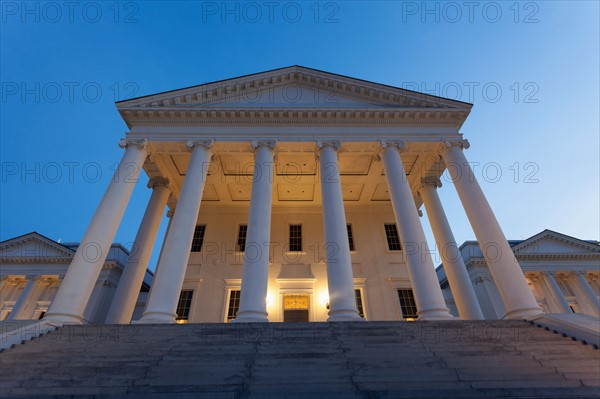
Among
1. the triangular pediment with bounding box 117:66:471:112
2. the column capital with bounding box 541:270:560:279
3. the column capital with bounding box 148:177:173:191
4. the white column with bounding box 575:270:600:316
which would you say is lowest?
the white column with bounding box 575:270:600:316

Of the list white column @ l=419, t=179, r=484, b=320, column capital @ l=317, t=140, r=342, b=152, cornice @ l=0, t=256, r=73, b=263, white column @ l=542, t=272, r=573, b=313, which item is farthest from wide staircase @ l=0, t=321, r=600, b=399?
white column @ l=542, t=272, r=573, b=313

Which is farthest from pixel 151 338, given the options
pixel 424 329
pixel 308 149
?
pixel 308 149

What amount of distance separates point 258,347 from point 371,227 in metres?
15.6

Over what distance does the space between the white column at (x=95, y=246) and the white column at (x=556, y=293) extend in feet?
114

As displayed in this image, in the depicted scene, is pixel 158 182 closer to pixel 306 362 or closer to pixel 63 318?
pixel 63 318

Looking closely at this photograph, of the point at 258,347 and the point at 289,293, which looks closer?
the point at 258,347

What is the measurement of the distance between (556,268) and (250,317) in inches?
1249

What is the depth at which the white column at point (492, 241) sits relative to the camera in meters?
11.4

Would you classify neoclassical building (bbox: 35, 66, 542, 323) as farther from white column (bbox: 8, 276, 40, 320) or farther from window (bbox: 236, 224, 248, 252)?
white column (bbox: 8, 276, 40, 320)

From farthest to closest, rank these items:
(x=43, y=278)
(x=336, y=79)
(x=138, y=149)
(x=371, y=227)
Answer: (x=43, y=278), (x=371, y=227), (x=336, y=79), (x=138, y=149)

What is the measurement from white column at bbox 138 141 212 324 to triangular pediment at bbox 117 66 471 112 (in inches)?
121

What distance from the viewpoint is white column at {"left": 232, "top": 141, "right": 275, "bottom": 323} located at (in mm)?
10992

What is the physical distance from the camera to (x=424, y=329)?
9086 mm

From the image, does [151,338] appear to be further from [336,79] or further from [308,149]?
[336,79]
